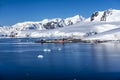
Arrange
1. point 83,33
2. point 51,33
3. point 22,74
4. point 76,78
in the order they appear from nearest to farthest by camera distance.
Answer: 1. point 76,78
2. point 22,74
3. point 83,33
4. point 51,33

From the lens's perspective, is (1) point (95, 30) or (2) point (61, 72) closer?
(2) point (61, 72)

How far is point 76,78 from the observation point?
1783cm

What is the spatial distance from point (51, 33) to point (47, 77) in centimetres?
12575

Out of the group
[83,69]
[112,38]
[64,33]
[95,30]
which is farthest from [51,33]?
[83,69]

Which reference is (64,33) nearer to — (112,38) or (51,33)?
(51,33)

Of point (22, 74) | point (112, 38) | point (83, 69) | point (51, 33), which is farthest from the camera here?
point (51, 33)

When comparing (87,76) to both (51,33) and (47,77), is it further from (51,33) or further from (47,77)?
(51,33)

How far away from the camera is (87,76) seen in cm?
1850

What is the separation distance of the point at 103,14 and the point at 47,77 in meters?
139

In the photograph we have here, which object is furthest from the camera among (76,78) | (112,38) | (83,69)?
(112,38)

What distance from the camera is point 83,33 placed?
128 m

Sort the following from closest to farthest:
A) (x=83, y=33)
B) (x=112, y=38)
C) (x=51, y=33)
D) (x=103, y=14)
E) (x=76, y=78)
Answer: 1. (x=76, y=78)
2. (x=112, y=38)
3. (x=83, y=33)
4. (x=51, y=33)
5. (x=103, y=14)

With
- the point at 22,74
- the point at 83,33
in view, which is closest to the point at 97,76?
the point at 22,74

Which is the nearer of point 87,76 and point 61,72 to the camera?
point 87,76
